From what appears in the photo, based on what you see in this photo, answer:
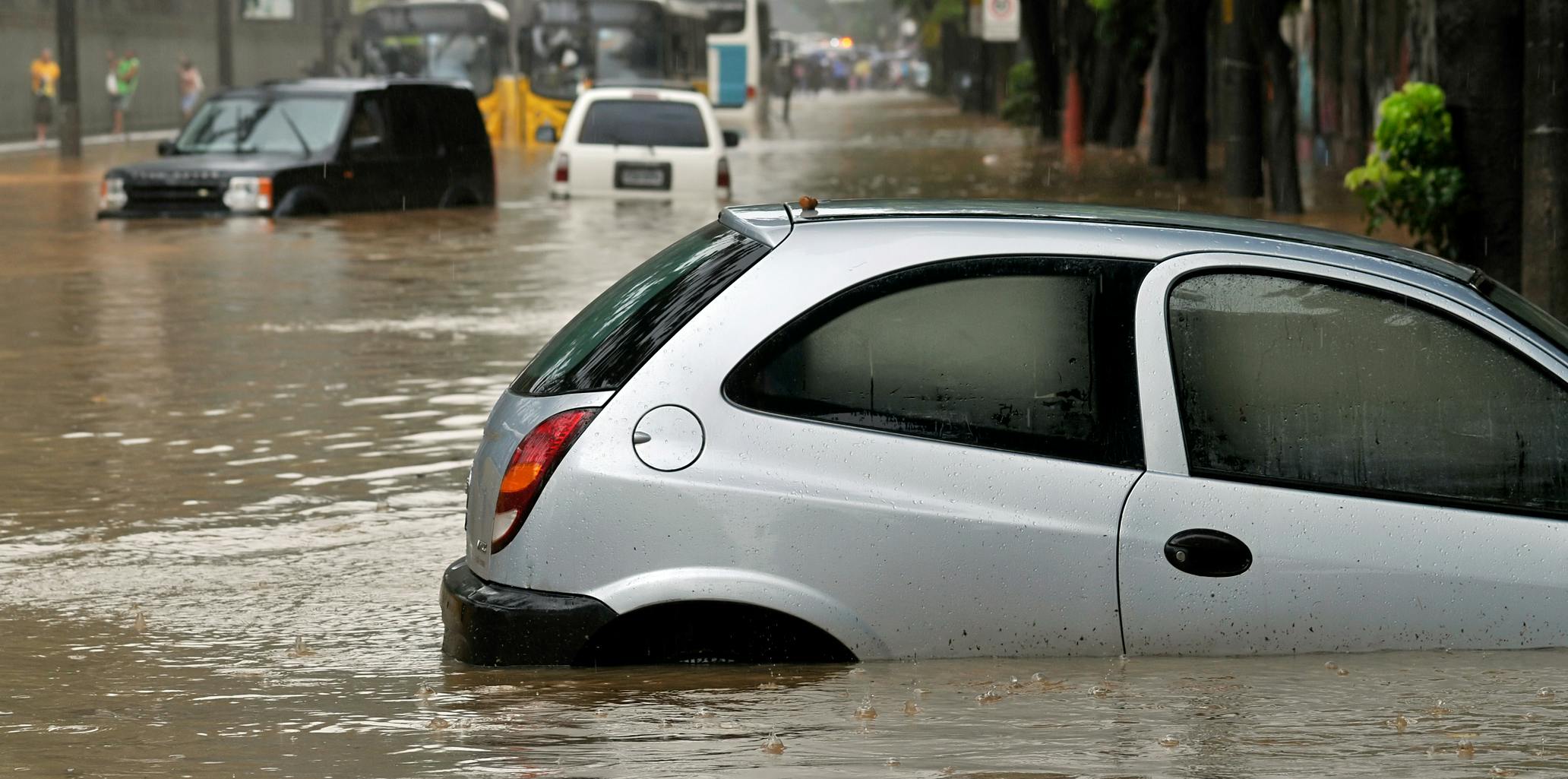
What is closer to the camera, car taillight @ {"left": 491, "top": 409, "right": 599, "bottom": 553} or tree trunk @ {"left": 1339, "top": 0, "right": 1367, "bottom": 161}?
car taillight @ {"left": 491, "top": 409, "right": 599, "bottom": 553}

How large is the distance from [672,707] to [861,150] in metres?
40.2

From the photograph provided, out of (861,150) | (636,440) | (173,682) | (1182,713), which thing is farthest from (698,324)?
(861,150)

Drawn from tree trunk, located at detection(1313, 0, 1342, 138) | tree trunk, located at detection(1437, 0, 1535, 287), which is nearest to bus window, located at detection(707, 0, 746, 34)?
tree trunk, located at detection(1313, 0, 1342, 138)

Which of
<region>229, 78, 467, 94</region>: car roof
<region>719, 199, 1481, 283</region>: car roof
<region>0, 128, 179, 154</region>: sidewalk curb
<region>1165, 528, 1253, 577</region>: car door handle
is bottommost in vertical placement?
<region>0, 128, 179, 154</region>: sidewalk curb

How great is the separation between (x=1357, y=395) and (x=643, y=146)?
71.3 feet

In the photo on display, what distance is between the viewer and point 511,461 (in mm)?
5410

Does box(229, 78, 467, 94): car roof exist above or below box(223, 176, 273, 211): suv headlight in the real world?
above

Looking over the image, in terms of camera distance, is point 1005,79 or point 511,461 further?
point 1005,79

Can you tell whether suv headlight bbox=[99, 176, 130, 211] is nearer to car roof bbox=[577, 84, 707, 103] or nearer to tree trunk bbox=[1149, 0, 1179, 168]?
car roof bbox=[577, 84, 707, 103]

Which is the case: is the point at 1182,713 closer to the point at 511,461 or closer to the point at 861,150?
the point at 511,461

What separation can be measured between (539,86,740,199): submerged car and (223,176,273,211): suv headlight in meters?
3.67

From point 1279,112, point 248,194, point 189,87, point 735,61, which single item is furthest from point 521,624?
point 735,61

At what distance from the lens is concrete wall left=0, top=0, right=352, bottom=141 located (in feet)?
164

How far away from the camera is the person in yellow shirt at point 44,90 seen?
46844 millimetres
